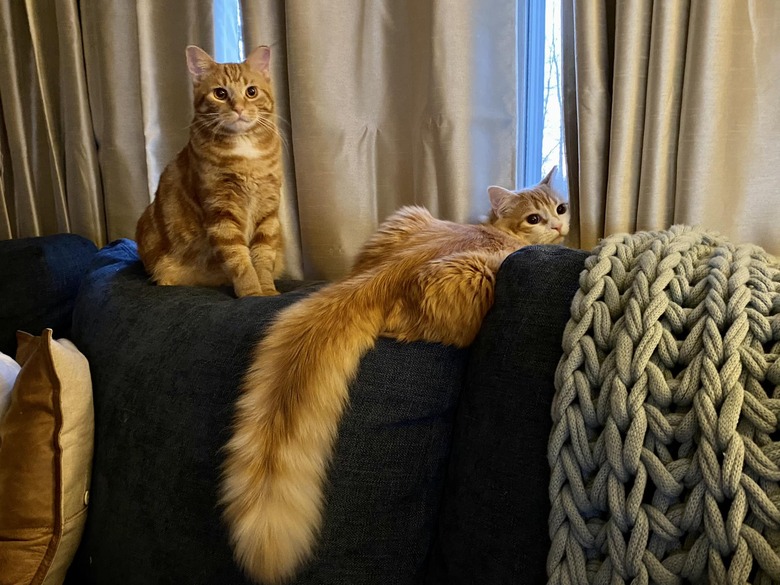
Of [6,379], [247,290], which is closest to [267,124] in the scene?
[247,290]

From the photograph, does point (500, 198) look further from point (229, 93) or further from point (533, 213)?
point (229, 93)

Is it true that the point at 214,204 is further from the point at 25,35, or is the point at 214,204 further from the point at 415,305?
the point at 25,35

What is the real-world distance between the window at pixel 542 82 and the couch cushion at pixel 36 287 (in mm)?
1218

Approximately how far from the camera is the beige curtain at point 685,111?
917 millimetres

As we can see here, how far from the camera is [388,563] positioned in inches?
27.6

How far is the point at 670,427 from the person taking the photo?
1.64 feet

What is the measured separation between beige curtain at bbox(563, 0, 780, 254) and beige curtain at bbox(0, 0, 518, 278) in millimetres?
198

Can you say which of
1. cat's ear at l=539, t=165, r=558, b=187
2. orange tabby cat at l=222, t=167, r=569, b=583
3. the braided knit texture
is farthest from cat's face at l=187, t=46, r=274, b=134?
the braided knit texture

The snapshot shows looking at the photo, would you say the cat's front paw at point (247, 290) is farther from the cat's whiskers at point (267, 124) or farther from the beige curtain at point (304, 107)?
the cat's whiskers at point (267, 124)

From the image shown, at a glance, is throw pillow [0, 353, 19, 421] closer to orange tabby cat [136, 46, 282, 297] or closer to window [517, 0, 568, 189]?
orange tabby cat [136, 46, 282, 297]

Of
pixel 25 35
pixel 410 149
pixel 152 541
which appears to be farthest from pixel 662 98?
pixel 25 35

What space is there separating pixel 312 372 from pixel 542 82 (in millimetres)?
909

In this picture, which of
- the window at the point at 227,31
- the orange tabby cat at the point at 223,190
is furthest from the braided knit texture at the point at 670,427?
the window at the point at 227,31

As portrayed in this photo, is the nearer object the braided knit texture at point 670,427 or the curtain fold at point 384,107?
the braided knit texture at point 670,427
